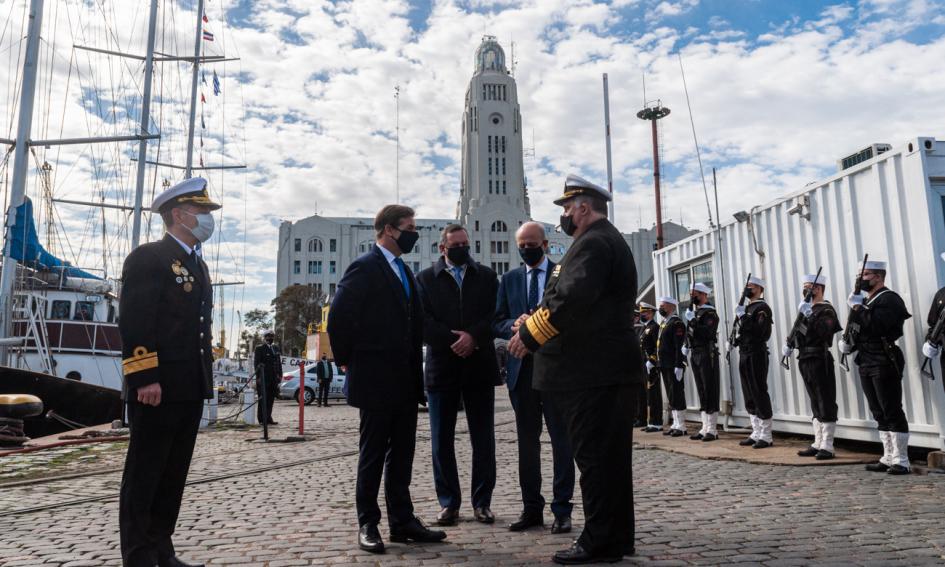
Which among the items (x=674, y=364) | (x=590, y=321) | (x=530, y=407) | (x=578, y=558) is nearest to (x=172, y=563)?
(x=578, y=558)

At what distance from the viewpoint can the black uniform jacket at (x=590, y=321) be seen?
369 cm

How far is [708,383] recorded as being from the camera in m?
9.63

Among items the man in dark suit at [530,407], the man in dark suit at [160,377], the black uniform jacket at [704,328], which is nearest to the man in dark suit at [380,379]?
the man in dark suit at [530,407]

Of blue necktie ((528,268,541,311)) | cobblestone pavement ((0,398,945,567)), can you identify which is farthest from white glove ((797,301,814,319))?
blue necktie ((528,268,541,311))

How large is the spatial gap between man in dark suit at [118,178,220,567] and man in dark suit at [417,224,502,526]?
1.61m

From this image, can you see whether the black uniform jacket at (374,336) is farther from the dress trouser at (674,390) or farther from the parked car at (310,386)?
the parked car at (310,386)

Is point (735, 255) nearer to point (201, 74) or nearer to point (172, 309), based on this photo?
point (172, 309)

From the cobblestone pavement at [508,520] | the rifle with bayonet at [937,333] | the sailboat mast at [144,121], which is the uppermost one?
the sailboat mast at [144,121]

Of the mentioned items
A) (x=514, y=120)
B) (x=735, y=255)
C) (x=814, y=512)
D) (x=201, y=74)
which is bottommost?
(x=814, y=512)

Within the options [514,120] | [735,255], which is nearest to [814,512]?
[735,255]

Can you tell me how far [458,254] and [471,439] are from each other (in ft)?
4.32

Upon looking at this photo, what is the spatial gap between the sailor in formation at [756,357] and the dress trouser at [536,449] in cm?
470

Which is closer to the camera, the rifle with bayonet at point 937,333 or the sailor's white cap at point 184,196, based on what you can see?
the sailor's white cap at point 184,196

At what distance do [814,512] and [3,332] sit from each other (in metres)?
15.6
